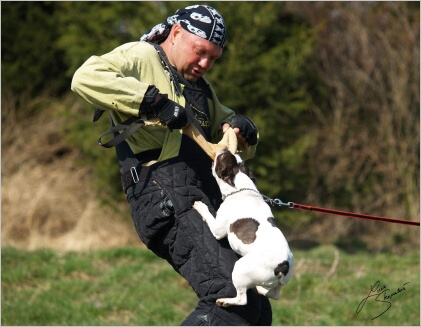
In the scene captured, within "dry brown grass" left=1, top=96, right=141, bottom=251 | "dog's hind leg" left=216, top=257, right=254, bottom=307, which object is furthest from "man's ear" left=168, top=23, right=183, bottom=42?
"dry brown grass" left=1, top=96, right=141, bottom=251

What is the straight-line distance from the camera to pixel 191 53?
402 centimetres

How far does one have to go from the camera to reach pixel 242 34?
9430 mm

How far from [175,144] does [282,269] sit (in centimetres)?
90

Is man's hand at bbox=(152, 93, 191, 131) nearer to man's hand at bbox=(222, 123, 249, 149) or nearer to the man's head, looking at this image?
the man's head

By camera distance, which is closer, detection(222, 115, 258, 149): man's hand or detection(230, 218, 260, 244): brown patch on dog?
detection(230, 218, 260, 244): brown patch on dog

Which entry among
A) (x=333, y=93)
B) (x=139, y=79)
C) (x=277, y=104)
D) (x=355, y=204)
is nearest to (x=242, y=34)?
(x=277, y=104)

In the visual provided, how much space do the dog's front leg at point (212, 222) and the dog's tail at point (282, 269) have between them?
1.15ft

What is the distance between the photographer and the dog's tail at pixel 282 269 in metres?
3.60

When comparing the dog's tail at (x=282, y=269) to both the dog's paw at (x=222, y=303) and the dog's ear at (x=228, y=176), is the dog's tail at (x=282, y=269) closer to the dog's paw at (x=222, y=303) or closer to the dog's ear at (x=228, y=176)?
the dog's paw at (x=222, y=303)

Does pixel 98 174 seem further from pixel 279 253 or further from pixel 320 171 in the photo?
pixel 279 253

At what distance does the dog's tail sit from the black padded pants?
22 centimetres

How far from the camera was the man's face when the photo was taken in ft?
13.1

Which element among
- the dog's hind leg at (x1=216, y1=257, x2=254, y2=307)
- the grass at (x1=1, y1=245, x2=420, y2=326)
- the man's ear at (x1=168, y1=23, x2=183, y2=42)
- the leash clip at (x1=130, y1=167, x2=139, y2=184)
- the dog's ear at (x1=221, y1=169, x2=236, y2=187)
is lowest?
the grass at (x1=1, y1=245, x2=420, y2=326)

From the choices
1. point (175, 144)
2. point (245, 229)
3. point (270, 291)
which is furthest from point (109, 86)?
point (270, 291)
